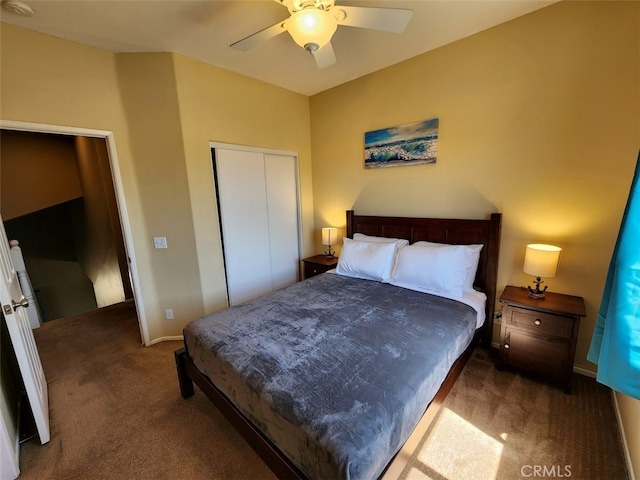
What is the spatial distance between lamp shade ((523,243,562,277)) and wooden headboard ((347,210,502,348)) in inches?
13.5

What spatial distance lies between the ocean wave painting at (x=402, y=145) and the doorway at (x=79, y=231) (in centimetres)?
263

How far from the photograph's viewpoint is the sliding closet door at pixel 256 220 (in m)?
2.98

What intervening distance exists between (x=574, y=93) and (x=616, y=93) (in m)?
0.22

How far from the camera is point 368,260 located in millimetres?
2688

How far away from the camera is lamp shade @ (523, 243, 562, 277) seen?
191 centimetres

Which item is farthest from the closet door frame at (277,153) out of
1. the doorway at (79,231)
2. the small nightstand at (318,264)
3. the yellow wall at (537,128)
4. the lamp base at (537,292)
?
the lamp base at (537,292)

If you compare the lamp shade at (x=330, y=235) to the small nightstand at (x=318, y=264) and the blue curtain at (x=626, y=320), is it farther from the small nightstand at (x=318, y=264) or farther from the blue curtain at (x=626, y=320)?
the blue curtain at (x=626, y=320)

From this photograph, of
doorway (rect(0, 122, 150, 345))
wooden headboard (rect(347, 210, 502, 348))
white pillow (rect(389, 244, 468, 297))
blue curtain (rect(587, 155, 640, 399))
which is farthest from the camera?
doorway (rect(0, 122, 150, 345))

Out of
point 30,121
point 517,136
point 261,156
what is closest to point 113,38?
point 30,121

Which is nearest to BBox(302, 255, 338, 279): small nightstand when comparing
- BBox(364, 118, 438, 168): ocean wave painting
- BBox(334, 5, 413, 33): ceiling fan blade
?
BBox(364, 118, 438, 168): ocean wave painting

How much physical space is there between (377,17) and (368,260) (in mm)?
1905

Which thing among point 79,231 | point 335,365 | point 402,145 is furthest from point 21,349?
point 79,231

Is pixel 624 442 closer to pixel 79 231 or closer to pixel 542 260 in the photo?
pixel 542 260

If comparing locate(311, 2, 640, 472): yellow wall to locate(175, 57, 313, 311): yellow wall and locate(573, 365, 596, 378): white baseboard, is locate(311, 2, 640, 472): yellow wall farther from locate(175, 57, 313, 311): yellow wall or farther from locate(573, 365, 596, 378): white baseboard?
locate(175, 57, 313, 311): yellow wall
